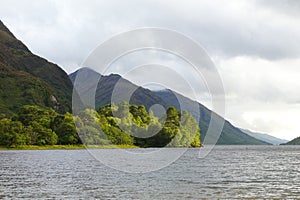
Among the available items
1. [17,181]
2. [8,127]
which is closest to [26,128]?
[8,127]

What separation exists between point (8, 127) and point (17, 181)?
136341 mm

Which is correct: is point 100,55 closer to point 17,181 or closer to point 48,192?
point 48,192

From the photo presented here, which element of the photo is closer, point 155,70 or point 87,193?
point 87,193

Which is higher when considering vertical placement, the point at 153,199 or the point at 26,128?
the point at 26,128

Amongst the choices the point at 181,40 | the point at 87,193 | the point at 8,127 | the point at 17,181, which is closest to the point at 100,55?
the point at 181,40

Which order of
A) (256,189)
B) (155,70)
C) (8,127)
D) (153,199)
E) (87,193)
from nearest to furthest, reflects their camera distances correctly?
(153,199), (87,193), (256,189), (155,70), (8,127)

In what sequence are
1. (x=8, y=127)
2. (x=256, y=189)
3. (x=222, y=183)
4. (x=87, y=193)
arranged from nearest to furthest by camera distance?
(x=87, y=193)
(x=256, y=189)
(x=222, y=183)
(x=8, y=127)

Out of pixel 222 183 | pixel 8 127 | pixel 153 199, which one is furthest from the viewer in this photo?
pixel 8 127

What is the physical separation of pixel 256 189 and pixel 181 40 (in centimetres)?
1924

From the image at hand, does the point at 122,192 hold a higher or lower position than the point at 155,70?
lower

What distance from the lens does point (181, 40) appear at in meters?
52.2

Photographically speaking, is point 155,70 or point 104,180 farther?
point 155,70

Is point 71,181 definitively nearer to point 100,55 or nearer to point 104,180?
point 104,180

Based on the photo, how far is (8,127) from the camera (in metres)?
188
